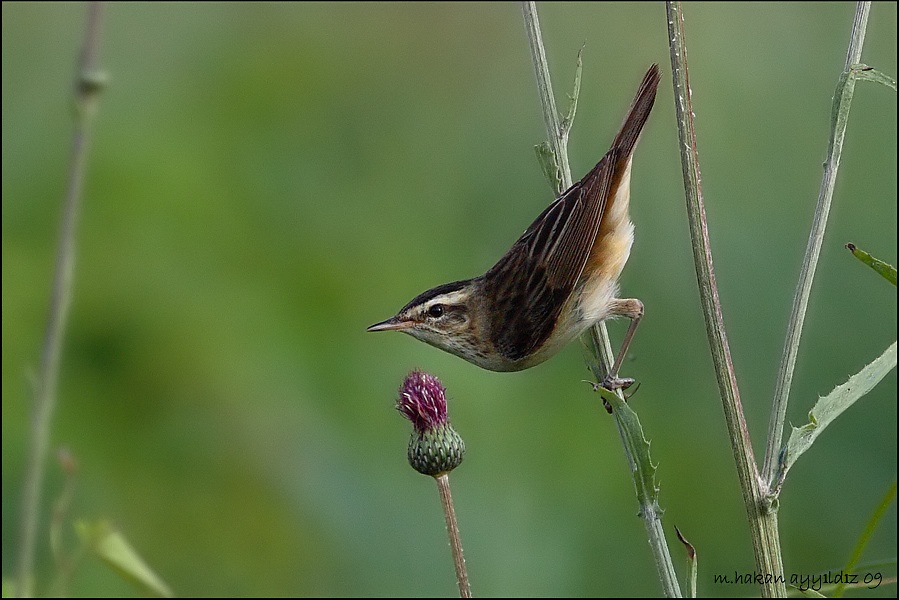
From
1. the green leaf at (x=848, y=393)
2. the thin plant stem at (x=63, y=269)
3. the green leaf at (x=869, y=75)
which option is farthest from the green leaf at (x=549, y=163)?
the thin plant stem at (x=63, y=269)

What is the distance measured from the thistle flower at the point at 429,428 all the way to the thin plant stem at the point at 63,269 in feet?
→ 3.28

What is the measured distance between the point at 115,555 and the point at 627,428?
114 cm

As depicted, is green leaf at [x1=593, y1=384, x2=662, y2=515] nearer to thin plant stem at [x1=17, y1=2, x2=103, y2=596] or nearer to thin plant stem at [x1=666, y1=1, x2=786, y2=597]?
thin plant stem at [x1=666, y1=1, x2=786, y2=597]

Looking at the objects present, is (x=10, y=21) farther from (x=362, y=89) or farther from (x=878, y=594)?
(x=878, y=594)

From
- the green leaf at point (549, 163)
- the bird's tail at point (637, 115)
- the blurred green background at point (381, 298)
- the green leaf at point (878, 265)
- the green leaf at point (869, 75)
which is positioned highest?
the green leaf at point (869, 75)

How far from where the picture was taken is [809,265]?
85.1 inches

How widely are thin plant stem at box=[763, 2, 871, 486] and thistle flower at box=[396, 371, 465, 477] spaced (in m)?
0.82

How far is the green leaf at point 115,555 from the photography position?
7.02ft

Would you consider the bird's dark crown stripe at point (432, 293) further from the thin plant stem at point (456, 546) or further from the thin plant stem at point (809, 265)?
the thin plant stem at point (809, 265)

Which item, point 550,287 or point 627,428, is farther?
point 550,287

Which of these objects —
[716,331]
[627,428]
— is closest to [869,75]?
[716,331]

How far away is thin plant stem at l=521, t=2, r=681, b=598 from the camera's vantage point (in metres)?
2.05

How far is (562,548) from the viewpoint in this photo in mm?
4434

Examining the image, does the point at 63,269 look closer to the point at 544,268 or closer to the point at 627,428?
the point at 627,428
